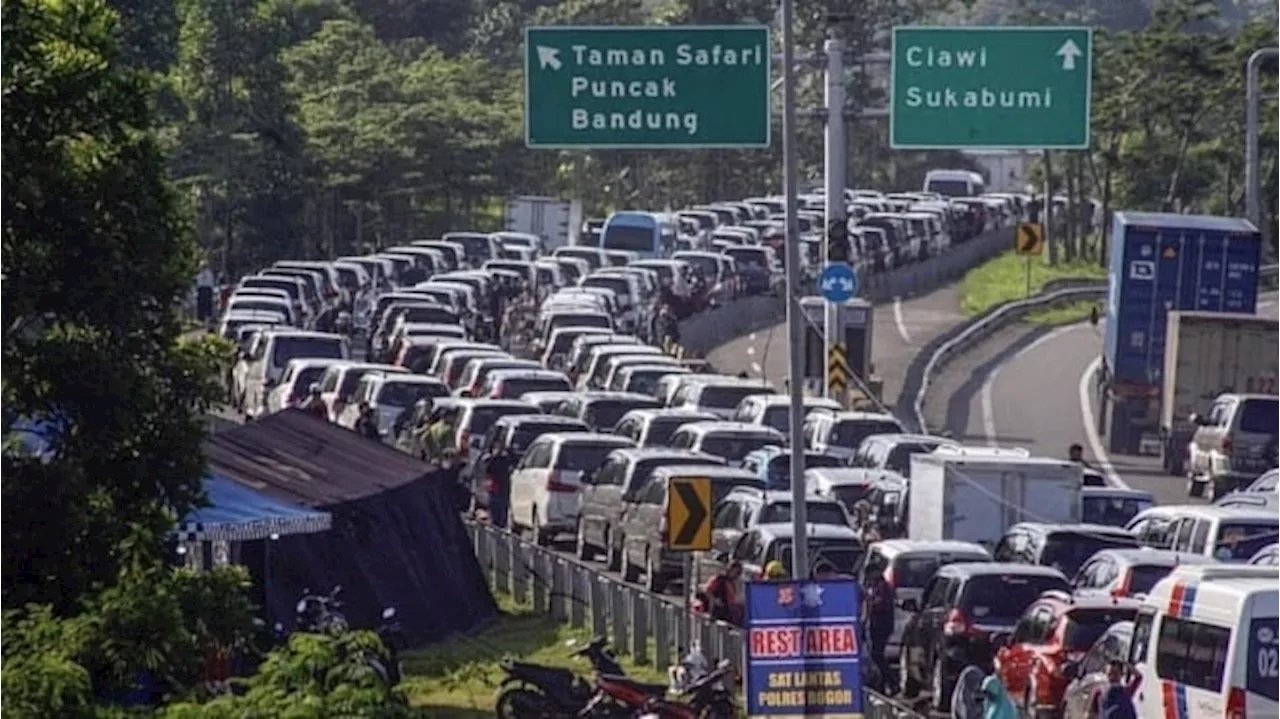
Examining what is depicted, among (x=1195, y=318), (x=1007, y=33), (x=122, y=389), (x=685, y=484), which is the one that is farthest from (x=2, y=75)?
(x=1195, y=318)

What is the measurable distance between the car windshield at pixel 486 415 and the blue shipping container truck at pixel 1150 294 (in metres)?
13.3

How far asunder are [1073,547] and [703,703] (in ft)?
21.8

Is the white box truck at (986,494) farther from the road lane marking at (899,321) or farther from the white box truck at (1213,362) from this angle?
the road lane marking at (899,321)

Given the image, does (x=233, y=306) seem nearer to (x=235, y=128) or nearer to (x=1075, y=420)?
(x=1075, y=420)

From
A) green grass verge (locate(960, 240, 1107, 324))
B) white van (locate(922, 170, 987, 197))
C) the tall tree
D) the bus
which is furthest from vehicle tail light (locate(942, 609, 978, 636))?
white van (locate(922, 170, 987, 197))

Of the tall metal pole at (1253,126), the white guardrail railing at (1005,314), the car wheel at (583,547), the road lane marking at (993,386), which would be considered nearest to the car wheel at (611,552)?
the car wheel at (583,547)

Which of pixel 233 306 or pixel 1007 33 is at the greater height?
pixel 1007 33

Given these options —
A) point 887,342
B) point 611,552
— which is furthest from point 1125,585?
point 887,342

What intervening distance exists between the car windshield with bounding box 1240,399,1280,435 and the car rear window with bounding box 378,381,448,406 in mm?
10890

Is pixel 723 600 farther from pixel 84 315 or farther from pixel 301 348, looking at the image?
pixel 301 348

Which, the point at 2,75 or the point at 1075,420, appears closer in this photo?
the point at 2,75

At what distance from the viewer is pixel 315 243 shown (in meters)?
83.6

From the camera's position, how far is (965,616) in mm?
27141

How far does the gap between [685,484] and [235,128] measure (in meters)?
53.5
